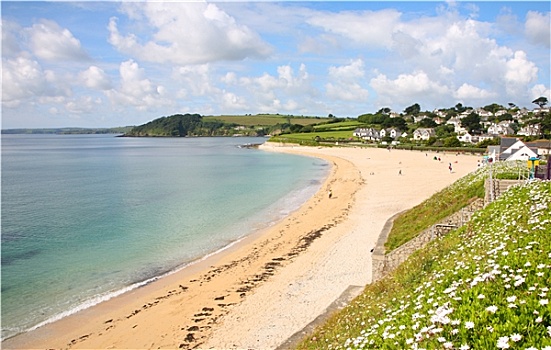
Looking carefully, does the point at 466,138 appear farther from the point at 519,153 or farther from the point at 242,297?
the point at 242,297

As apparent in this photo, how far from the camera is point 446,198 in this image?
56.6 ft

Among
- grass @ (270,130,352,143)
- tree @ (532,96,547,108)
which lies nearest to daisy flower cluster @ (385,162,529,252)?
grass @ (270,130,352,143)

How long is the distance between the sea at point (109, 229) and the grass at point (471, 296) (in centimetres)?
1155

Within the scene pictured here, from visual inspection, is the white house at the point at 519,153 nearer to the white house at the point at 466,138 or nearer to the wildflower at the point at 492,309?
the wildflower at the point at 492,309

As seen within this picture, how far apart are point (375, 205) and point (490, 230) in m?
22.4

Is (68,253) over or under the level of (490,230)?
under

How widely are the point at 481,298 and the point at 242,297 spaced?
1111cm

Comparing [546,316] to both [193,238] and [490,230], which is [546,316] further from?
[193,238]

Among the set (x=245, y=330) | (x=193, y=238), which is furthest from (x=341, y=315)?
(x=193, y=238)

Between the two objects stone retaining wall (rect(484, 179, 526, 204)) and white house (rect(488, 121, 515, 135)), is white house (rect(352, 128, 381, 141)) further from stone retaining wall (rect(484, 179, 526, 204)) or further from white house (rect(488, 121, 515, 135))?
stone retaining wall (rect(484, 179, 526, 204))

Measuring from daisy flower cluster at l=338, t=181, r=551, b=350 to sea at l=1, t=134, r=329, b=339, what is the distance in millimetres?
12568

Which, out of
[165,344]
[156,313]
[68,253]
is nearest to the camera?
[165,344]

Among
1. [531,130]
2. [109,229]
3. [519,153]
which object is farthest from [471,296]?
[531,130]

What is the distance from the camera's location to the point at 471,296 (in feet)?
17.3
